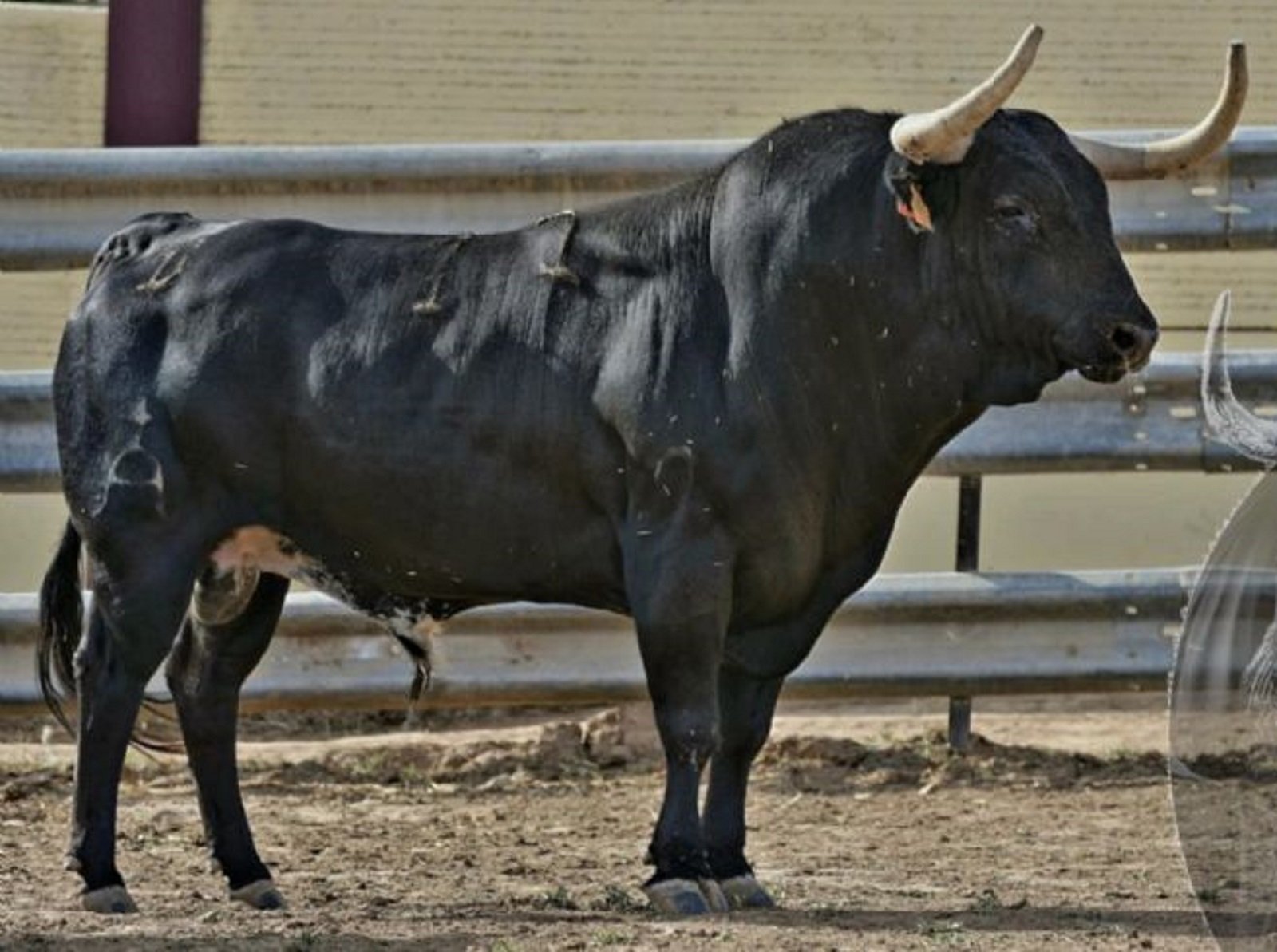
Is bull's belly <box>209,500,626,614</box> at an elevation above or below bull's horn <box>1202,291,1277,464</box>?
below

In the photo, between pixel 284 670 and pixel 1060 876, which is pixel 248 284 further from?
pixel 1060 876

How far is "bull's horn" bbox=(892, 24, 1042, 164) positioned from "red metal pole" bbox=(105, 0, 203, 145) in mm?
4575

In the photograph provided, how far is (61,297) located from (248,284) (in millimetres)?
3832

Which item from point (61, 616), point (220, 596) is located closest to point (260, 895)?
point (220, 596)

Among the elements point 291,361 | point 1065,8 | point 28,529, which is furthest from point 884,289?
point 28,529

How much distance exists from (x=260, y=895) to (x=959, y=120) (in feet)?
8.68

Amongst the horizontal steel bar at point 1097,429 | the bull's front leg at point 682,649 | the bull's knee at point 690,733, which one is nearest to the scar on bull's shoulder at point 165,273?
the bull's front leg at point 682,649

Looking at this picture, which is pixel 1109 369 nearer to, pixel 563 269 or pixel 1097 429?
pixel 563 269

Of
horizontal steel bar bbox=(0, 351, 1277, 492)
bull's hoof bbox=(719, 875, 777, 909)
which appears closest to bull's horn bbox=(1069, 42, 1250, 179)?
horizontal steel bar bbox=(0, 351, 1277, 492)

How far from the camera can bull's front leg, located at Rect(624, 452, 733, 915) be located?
7449mm

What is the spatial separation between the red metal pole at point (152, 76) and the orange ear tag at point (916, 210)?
15.2 feet

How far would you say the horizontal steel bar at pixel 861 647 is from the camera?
9609 millimetres

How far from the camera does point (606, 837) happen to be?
351 inches

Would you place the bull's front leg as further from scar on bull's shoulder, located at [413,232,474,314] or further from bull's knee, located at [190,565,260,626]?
bull's knee, located at [190,565,260,626]
